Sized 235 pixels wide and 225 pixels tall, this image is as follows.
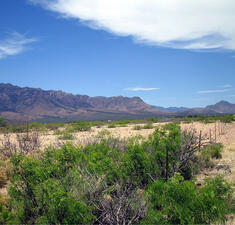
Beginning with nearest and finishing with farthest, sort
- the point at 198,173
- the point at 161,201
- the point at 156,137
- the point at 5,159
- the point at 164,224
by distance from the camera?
the point at 164,224
the point at 161,201
the point at 156,137
the point at 198,173
the point at 5,159

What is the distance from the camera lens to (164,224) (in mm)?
4234

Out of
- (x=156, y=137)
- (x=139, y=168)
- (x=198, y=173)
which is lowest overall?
(x=198, y=173)

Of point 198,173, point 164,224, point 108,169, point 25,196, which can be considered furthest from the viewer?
point 198,173

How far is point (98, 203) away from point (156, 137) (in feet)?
9.75

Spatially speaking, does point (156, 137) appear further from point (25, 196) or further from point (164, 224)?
point (25, 196)

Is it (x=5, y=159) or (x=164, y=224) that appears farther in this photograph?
(x=5, y=159)

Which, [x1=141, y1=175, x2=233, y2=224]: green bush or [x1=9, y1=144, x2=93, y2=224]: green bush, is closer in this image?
[x1=141, y1=175, x2=233, y2=224]: green bush

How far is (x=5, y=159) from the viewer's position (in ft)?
34.1

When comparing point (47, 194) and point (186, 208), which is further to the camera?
point (47, 194)

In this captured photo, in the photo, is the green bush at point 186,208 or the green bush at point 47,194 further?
the green bush at point 47,194

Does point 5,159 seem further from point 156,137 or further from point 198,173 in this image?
point 198,173

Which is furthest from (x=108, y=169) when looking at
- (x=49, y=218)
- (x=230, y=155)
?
(x=230, y=155)

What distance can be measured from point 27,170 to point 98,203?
1.94 m

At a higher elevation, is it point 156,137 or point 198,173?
point 156,137
